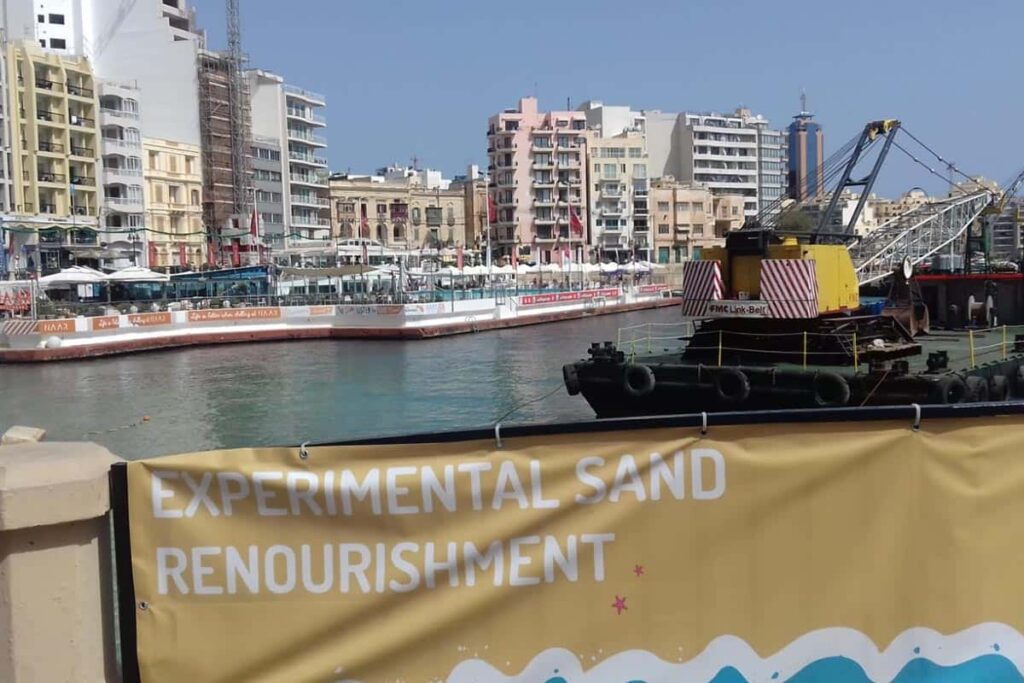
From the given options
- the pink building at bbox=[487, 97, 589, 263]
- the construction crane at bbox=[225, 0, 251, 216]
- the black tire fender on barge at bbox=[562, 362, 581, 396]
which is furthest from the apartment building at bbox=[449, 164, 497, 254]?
the black tire fender on barge at bbox=[562, 362, 581, 396]

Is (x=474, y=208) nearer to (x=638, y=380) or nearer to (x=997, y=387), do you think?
(x=638, y=380)

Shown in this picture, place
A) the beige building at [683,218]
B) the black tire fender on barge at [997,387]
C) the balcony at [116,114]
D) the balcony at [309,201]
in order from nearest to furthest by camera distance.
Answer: the black tire fender on barge at [997,387] < the balcony at [116,114] < the balcony at [309,201] < the beige building at [683,218]

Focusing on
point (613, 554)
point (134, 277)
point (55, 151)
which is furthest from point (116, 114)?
point (613, 554)

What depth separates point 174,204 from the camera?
3359 inches

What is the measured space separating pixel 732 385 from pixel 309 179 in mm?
92012

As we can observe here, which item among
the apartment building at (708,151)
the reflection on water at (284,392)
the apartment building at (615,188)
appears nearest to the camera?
the reflection on water at (284,392)

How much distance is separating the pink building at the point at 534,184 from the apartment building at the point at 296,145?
78.9 ft

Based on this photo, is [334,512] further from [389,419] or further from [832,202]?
[832,202]

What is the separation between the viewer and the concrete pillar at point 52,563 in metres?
3.10

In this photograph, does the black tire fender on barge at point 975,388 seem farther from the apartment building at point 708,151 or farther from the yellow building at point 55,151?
the apartment building at point 708,151

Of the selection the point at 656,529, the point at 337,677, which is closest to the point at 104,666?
the point at 337,677

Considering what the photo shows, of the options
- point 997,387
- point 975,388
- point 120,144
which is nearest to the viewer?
point 975,388

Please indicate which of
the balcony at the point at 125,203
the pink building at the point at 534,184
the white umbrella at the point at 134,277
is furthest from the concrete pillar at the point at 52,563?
the pink building at the point at 534,184

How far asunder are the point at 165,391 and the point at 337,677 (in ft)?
110
